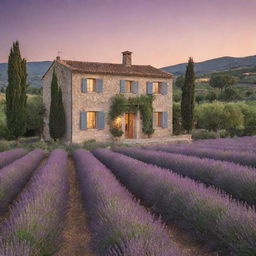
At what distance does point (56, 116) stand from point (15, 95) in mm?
2586

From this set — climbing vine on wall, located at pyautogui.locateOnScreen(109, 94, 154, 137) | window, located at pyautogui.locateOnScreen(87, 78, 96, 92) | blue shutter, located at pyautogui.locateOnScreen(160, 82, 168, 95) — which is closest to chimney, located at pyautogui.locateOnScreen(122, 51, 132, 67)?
blue shutter, located at pyautogui.locateOnScreen(160, 82, 168, 95)

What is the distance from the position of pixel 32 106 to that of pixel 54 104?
3.84 metres

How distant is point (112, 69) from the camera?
1919 centimetres

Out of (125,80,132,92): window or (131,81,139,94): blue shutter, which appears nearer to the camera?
(131,81,139,94): blue shutter

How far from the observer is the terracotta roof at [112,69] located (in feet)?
59.6

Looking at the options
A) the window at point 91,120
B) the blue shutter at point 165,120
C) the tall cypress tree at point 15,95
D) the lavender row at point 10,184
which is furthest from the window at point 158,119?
the lavender row at point 10,184

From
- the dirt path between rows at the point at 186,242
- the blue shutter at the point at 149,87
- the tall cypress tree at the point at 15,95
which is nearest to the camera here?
the dirt path between rows at the point at 186,242

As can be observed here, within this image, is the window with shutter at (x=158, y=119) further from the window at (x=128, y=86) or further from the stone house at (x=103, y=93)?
the window at (x=128, y=86)

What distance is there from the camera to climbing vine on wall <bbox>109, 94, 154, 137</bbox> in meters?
18.6

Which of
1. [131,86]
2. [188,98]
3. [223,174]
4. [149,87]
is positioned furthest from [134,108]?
[223,174]

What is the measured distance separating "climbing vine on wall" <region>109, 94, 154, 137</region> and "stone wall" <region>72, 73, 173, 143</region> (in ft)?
1.03

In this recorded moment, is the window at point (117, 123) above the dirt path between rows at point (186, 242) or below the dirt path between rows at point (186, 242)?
above

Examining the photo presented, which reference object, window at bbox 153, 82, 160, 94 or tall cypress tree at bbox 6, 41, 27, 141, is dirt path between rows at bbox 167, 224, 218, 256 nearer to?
tall cypress tree at bbox 6, 41, 27, 141

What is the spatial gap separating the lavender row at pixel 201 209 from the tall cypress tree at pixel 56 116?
12.7 meters
